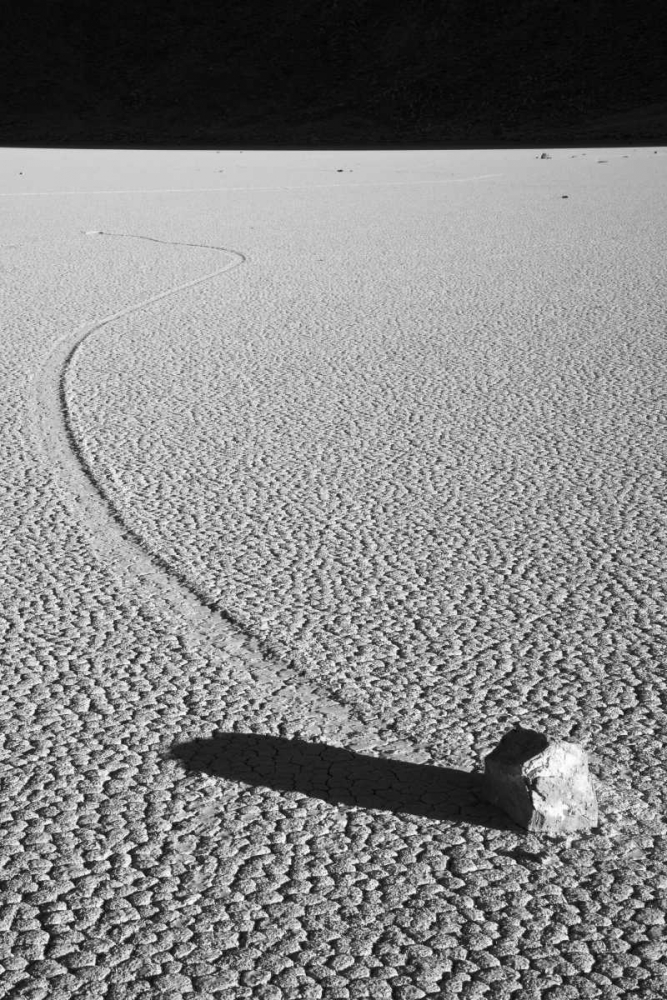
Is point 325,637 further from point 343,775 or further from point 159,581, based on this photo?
point 343,775

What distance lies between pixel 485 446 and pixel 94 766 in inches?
109

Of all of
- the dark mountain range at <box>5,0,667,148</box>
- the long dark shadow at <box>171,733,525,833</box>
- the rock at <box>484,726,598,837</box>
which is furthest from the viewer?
the dark mountain range at <box>5,0,667,148</box>

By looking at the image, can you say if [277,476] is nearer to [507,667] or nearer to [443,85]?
[507,667]

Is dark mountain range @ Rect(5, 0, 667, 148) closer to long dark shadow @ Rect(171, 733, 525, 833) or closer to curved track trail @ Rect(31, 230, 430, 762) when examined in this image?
curved track trail @ Rect(31, 230, 430, 762)

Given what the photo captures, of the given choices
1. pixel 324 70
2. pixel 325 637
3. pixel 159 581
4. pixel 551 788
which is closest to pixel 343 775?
pixel 551 788

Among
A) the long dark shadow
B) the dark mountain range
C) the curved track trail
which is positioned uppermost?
the long dark shadow

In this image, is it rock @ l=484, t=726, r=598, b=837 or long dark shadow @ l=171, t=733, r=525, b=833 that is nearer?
rock @ l=484, t=726, r=598, b=837

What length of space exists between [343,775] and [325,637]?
0.71m

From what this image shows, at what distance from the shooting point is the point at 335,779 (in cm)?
277

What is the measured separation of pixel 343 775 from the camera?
2.79 meters

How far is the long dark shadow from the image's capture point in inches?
105

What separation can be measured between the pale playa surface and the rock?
0.05 m

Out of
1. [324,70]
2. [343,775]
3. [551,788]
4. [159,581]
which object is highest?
[551,788]

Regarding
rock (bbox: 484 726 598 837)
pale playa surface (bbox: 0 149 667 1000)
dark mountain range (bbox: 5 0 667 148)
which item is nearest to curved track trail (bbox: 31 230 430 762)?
pale playa surface (bbox: 0 149 667 1000)
